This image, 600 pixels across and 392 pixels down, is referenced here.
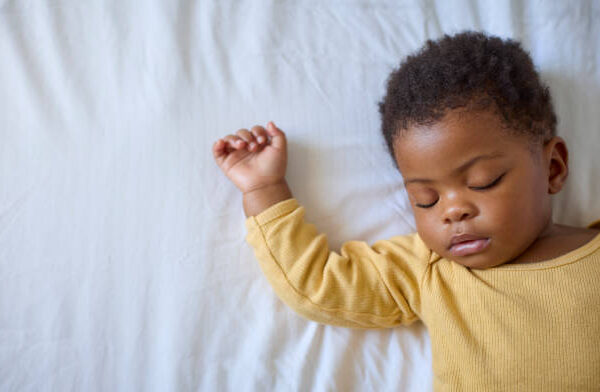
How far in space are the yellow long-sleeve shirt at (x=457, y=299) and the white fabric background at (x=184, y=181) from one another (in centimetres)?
6

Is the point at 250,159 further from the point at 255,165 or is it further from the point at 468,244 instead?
the point at 468,244

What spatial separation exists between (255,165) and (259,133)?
0.07 metres

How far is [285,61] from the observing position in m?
0.96

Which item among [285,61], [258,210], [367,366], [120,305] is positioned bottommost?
[367,366]

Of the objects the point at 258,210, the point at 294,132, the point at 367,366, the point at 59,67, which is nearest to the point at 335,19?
the point at 294,132

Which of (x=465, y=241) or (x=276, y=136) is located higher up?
(x=276, y=136)

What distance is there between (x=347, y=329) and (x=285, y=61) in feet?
1.92

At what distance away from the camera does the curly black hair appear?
2.48 feet

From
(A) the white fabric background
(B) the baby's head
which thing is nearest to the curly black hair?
(B) the baby's head

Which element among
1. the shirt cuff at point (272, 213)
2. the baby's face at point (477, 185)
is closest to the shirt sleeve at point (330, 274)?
the shirt cuff at point (272, 213)

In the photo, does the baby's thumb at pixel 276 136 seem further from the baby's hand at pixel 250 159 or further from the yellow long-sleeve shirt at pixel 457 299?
the yellow long-sleeve shirt at pixel 457 299

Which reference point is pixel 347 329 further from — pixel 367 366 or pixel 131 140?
pixel 131 140

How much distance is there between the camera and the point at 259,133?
3.00ft

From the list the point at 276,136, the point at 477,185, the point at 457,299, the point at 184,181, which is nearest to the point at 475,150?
the point at 477,185
